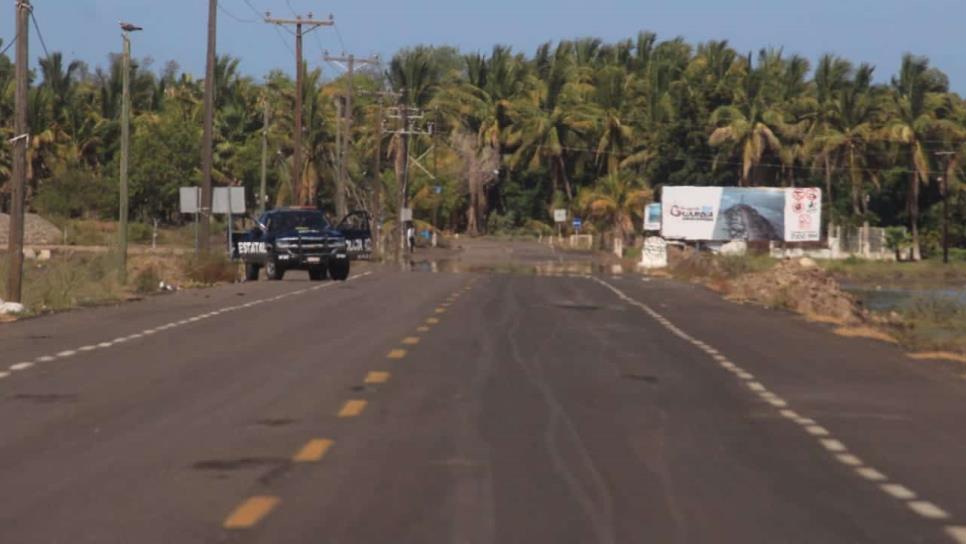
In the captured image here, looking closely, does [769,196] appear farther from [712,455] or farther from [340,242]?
[712,455]

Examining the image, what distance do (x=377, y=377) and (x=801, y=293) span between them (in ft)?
72.4

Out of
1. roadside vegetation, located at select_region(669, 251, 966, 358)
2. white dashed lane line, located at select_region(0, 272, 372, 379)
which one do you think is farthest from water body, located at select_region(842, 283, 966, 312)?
white dashed lane line, located at select_region(0, 272, 372, 379)

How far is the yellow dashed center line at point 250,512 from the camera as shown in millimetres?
9203

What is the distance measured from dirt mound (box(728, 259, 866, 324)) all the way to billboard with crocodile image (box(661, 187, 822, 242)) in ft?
173

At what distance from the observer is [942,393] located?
1802cm

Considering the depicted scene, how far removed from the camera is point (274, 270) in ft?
162

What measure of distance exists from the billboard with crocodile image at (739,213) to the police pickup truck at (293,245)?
50914mm

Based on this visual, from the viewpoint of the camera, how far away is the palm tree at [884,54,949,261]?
10756cm

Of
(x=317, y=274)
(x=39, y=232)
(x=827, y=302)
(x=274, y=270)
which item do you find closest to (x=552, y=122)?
(x=39, y=232)

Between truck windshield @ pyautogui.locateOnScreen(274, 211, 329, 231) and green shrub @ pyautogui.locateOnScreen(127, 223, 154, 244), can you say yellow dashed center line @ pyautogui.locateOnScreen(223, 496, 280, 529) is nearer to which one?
truck windshield @ pyautogui.locateOnScreen(274, 211, 329, 231)

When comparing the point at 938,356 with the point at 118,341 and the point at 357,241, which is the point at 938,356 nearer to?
the point at 118,341

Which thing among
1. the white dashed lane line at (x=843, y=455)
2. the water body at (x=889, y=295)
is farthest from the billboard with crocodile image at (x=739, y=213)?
the white dashed lane line at (x=843, y=455)

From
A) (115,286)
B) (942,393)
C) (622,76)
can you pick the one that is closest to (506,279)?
(115,286)

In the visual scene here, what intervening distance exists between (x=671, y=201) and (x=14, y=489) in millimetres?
89853
